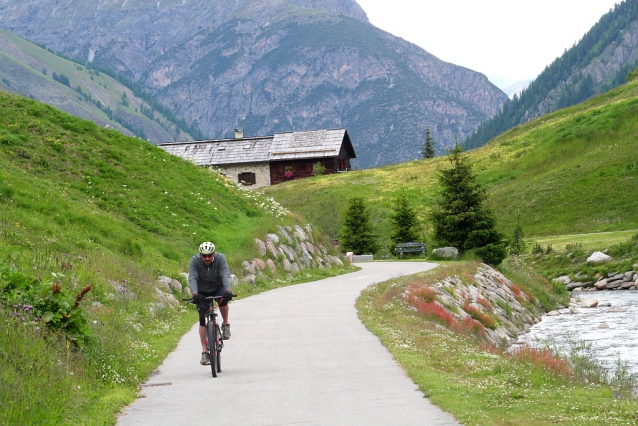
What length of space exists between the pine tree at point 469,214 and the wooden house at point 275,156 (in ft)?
178

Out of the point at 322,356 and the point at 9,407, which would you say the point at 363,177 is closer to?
the point at 322,356

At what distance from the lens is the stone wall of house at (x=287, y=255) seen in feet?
98.4

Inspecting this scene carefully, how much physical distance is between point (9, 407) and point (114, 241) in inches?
628

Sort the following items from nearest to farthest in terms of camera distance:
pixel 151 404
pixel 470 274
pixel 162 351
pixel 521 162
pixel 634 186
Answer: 1. pixel 151 404
2. pixel 162 351
3. pixel 470 274
4. pixel 634 186
5. pixel 521 162

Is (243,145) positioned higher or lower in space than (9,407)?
higher

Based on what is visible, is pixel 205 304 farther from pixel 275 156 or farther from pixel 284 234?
pixel 275 156

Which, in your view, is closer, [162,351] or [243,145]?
[162,351]

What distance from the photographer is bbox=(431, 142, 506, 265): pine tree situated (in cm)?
3828

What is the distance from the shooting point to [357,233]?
5359 centimetres

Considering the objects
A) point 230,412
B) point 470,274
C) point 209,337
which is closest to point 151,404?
point 230,412

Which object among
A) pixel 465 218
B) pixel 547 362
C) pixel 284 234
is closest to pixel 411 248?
pixel 465 218

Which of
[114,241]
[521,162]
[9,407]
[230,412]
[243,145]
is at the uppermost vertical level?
[243,145]

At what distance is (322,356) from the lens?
1401 cm

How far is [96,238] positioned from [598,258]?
29.2 metres
